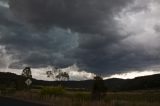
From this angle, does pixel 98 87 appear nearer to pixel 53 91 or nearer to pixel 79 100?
pixel 79 100

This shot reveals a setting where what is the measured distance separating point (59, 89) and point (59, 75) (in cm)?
7399

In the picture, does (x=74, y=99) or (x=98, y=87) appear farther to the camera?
(x=98, y=87)

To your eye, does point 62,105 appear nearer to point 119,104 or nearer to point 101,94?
point 119,104

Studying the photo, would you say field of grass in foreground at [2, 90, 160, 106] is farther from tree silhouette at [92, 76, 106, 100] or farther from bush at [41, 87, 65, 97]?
tree silhouette at [92, 76, 106, 100]

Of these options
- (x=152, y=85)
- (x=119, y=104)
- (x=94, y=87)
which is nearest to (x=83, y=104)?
(x=119, y=104)

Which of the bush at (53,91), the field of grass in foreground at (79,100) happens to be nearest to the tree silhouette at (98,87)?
the field of grass in foreground at (79,100)

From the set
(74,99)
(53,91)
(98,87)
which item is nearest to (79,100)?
(74,99)

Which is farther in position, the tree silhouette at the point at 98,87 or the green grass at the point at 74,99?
the tree silhouette at the point at 98,87

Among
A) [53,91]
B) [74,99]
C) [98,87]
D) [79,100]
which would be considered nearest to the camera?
[79,100]

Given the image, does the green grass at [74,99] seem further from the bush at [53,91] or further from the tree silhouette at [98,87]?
the tree silhouette at [98,87]

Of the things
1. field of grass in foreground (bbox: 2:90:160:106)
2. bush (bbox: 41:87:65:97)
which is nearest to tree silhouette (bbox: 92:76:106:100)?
field of grass in foreground (bbox: 2:90:160:106)

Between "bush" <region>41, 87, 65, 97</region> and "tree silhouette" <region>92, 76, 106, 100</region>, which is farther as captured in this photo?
"bush" <region>41, 87, 65, 97</region>

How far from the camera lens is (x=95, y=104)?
32.3 metres

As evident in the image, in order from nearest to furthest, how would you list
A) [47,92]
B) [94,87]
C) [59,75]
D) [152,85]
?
[94,87] < [47,92] < [59,75] < [152,85]
